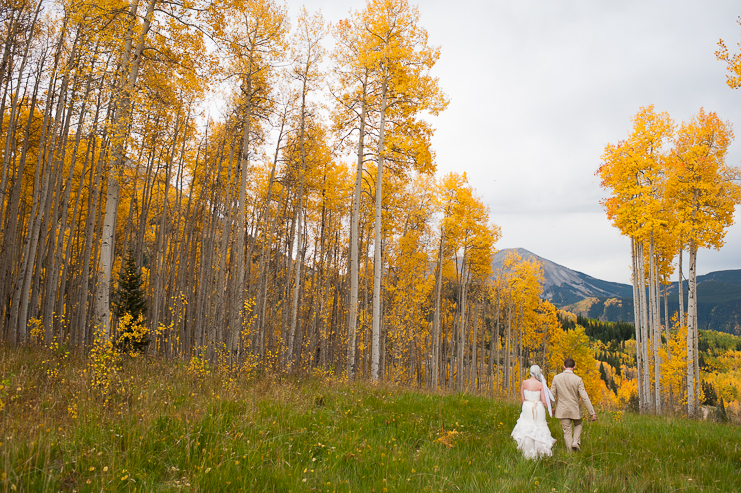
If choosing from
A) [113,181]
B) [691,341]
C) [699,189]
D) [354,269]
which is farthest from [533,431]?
[699,189]

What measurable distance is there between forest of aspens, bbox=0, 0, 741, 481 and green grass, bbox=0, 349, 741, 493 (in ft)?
2.19

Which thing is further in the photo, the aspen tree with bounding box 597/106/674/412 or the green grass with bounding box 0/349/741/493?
the aspen tree with bounding box 597/106/674/412

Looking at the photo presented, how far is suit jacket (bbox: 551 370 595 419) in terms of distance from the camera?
5.90 metres

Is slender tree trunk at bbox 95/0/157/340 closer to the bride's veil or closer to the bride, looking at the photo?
the bride

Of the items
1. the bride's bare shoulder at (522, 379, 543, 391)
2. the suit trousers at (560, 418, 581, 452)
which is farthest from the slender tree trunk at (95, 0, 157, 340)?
the suit trousers at (560, 418, 581, 452)

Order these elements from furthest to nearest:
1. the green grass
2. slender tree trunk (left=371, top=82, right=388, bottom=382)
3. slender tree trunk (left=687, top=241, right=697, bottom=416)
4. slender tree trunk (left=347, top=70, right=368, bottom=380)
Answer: slender tree trunk (left=687, top=241, right=697, bottom=416) → slender tree trunk (left=371, top=82, right=388, bottom=382) → slender tree trunk (left=347, top=70, right=368, bottom=380) → the green grass

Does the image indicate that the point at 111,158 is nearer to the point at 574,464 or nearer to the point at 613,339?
the point at 574,464

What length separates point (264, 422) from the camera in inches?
181

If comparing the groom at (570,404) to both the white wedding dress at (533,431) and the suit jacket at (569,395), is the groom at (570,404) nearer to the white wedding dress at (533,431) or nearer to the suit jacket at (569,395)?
the suit jacket at (569,395)

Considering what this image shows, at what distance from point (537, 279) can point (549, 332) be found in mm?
9459

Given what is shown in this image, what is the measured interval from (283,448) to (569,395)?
474cm

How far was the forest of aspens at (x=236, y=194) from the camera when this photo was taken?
23.6 feet

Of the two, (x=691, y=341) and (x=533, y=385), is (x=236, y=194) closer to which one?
(x=533, y=385)

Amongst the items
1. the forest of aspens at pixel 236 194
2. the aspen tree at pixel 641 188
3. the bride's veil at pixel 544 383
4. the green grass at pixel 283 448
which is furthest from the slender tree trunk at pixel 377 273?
the aspen tree at pixel 641 188
